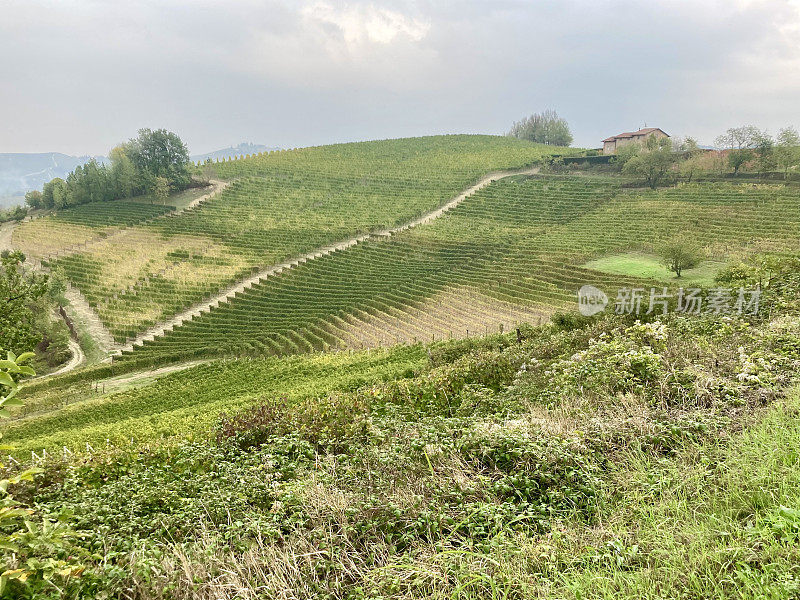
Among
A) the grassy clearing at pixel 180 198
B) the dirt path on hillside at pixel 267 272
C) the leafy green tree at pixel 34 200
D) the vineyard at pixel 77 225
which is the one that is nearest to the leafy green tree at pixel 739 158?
the dirt path on hillside at pixel 267 272

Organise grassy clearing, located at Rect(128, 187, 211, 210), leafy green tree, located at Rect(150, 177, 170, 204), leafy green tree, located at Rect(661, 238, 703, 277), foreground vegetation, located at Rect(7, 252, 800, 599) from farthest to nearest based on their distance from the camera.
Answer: grassy clearing, located at Rect(128, 187, 211, 210) < leafy green tree, located at Rect(150, 177, 170, 204) < leafy green tree, located at Rect(661, 238, 703, 277) < foreground vegetation, located at Rect(7, 252, 800, 599)

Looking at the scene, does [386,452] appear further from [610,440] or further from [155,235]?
[155,235]

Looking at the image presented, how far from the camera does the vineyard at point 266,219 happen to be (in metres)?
34.3

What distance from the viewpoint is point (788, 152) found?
41844 millimetres

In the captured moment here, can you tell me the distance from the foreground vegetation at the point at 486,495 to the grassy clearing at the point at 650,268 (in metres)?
19.9

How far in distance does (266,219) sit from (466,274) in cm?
2792

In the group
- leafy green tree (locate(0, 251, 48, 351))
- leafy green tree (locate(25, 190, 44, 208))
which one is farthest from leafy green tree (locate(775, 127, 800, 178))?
leafy green tree (locate(25, 190, 44, 208))

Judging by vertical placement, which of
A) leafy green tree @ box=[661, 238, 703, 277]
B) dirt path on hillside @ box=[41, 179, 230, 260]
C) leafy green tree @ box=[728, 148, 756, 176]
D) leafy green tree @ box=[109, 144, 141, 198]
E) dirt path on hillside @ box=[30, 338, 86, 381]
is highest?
leafy green tree @ box=[109, 144, 141, 198]

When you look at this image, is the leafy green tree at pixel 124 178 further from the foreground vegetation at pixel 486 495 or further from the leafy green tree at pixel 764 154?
the leafy green tree at pixel 764 154

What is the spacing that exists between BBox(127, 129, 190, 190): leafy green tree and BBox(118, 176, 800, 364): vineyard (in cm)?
3632

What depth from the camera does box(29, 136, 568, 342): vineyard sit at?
3434 centimetres

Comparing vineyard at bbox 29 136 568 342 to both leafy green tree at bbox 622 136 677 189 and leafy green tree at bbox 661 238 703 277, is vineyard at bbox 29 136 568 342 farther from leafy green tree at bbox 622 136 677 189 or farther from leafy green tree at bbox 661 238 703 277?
leafy green tree at bbox 661 238 703 277

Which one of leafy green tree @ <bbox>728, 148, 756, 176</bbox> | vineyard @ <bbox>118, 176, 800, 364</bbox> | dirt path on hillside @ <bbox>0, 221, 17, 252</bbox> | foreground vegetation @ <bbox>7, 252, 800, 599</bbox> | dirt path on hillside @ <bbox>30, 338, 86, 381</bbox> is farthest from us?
dirt path on hillside @ <bbox>0, 221, 17, 252</bbox>

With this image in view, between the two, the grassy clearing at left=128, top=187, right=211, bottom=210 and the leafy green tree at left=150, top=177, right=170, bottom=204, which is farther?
the grassy clearing at left=128, top=187, right=211, bottom=210
